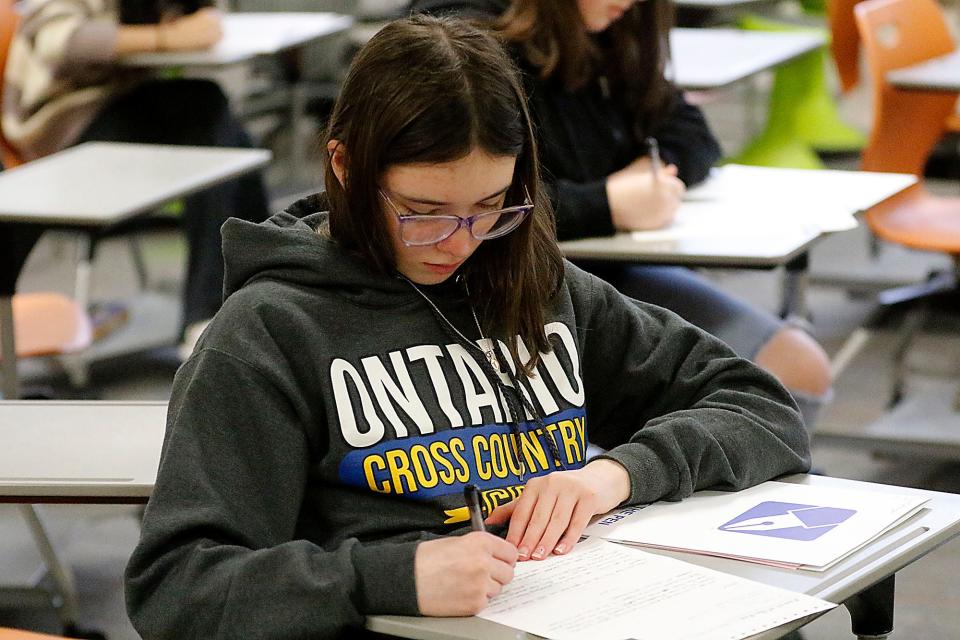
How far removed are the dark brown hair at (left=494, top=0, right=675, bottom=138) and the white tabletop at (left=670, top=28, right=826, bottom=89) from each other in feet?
1.61

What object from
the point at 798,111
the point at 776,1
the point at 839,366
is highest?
the point at 776,1

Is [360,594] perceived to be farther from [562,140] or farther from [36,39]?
[36,39]

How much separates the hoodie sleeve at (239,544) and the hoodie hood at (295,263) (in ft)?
0.44

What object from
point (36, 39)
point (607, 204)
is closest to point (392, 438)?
point (607, 204)

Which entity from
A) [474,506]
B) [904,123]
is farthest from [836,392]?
[474,506]

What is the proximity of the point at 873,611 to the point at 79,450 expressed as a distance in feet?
2.98

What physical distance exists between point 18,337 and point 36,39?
3.47ft

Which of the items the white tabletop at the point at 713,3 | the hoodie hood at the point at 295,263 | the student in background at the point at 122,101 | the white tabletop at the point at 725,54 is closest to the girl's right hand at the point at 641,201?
the white tabletop at the point at 725,54

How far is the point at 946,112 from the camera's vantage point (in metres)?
3.49

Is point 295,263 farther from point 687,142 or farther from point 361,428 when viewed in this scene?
point 687,142

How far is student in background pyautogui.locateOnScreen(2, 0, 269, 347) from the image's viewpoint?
382cm

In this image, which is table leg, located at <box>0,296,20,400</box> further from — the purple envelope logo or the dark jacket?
the purple envelope logo

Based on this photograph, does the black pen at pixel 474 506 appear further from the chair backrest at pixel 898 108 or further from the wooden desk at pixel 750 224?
the chair backrest at pixel 898 108

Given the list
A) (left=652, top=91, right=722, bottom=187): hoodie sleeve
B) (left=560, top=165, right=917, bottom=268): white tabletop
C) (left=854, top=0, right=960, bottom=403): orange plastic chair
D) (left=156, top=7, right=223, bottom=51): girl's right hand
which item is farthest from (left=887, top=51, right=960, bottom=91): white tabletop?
(left=156, top=7, right=223, bottom=51): girl's right hand
